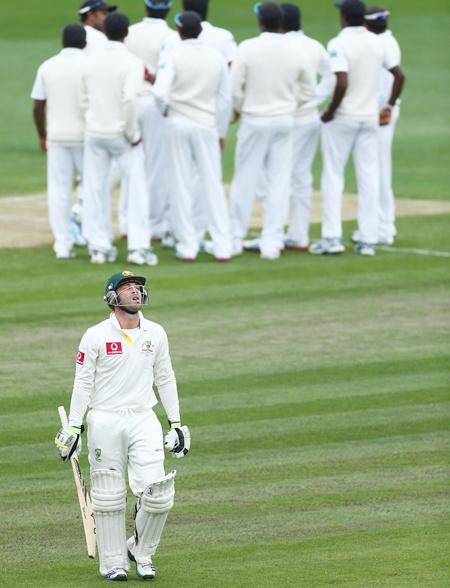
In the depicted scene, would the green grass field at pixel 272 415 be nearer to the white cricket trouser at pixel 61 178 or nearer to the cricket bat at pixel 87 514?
the cricket bat at pixel 87 514

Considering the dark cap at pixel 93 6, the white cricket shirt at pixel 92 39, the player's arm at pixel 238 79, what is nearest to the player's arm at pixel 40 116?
the white cricket shirt at pixel 92 39

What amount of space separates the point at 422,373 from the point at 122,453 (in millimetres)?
5049

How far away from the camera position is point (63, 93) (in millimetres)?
18031

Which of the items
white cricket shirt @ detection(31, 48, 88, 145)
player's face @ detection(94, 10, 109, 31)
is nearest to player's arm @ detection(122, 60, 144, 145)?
white cricket shirt @ detection(31, 48, 88, 145)

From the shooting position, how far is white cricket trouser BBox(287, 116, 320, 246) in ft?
63.1

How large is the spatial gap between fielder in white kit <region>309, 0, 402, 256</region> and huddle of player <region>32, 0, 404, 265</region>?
0.05 ft

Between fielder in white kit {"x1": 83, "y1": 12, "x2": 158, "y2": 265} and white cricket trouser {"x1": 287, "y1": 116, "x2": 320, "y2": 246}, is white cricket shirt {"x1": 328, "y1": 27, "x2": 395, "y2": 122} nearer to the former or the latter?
white cricket trouser {"x1": 287, "y1": 116, "x2": 320, "y2": 246}

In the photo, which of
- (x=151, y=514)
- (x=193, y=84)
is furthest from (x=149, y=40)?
(x=151, y=514)

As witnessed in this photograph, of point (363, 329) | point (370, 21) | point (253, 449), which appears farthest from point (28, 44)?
point (253, 449)

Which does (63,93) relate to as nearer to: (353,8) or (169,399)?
(353,8)

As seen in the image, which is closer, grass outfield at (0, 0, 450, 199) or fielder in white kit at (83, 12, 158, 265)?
fielder in white kit at (83, 12, 158, 265)

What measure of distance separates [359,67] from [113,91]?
2.74 metres

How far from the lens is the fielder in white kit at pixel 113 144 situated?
17.7m

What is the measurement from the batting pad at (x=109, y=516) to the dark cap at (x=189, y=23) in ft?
29.6
